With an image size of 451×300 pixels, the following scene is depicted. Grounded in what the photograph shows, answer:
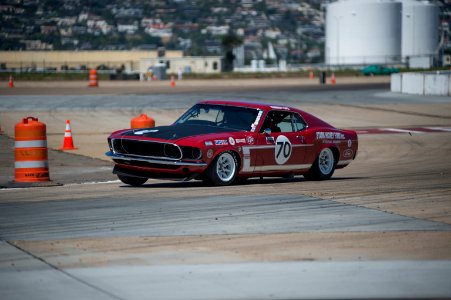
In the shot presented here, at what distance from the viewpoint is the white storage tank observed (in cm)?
12288

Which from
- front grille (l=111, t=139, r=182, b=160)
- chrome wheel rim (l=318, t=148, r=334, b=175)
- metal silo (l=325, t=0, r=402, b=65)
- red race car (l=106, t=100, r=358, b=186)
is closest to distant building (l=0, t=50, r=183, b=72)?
metal silo (l=325, t=0, r=402, b=65)

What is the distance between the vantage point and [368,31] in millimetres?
117500

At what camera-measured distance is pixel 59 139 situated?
25859mm

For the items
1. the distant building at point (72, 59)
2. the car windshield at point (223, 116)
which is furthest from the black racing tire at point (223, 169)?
the distant building at point (72, 59)

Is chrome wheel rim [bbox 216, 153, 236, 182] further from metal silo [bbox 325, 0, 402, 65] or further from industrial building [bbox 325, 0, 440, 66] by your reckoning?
metal silo [bbox 325, 0, 402, 65]

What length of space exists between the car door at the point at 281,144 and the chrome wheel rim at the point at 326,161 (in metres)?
0.36

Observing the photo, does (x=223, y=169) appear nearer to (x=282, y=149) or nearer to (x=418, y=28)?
(x=282, y=149)

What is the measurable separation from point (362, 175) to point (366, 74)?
72.7 meters

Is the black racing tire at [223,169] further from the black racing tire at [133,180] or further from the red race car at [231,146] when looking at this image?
the black racing tire at [133,180]

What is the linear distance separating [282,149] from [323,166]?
1173 millimetres

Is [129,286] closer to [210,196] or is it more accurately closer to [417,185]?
[210,196]

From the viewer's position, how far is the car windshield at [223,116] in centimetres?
1521

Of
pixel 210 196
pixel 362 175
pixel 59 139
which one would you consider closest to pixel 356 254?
pixel 210 196

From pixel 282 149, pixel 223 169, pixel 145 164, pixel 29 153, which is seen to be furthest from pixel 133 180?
pixel 282 149
